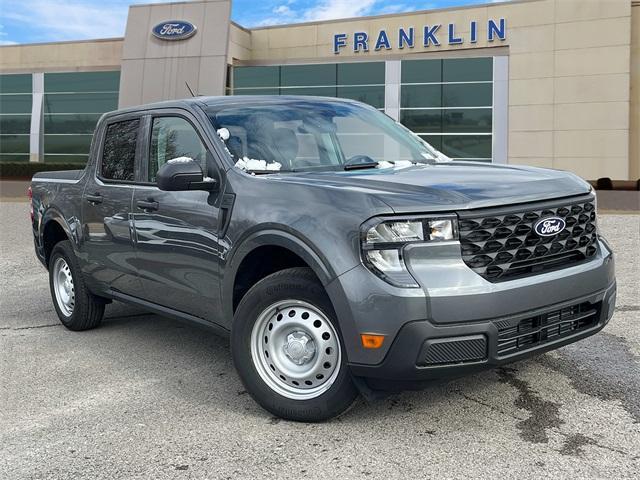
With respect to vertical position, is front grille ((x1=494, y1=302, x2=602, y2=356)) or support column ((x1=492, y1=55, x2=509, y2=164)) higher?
support column ((x1=492, y1=55, x2=509, y2=164))

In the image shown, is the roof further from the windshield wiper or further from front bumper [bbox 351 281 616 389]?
front bumper [bbox 351 281 616 389]

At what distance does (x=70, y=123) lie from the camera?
42312mm

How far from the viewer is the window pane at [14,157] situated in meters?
43.1

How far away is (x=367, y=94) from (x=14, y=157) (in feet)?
72.9

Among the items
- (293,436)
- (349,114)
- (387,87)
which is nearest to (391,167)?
(349,114)

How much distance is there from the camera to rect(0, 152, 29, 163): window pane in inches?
1696

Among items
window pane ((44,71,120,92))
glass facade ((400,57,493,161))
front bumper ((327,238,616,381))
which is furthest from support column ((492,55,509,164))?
front bumper ((327,238,616,381))

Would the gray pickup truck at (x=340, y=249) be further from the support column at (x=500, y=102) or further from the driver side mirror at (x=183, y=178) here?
the support column at (x=500, y=102)

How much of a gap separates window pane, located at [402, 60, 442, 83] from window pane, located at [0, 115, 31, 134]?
75.8ft

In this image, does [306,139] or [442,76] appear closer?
[306,139]

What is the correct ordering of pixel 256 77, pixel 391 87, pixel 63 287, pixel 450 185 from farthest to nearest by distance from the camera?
pixel 256 77 → pixel 391 87 → pixel 63 287 → pixel 450 185

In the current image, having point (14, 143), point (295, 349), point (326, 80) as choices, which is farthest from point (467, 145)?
point (295, 349)

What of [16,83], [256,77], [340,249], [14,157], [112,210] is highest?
[16,83]

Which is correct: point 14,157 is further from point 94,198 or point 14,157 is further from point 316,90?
point 94,198
